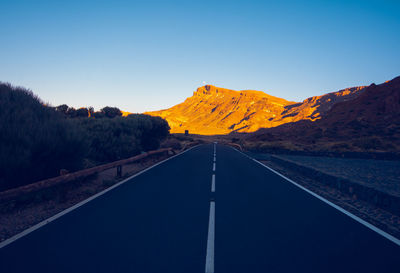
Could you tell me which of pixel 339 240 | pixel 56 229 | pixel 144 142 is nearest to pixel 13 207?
pixel 56 229

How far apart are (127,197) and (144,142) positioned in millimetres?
14251

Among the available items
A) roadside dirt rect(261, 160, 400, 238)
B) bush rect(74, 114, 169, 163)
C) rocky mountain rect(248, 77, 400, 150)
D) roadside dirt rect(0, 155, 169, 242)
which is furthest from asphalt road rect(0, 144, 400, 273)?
rocky mountain rect(248, 77, 400, 150)

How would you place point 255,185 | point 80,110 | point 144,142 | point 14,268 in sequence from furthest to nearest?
point 80,110, point 144,142, point 255,185, point 14,268

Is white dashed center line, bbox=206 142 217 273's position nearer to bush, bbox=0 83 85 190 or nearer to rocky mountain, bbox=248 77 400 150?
bush, bbox=0 83 85 190

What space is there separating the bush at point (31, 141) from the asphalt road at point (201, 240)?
210 cm

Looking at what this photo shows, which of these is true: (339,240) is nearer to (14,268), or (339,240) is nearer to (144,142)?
(14,268)

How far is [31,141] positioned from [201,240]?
19.1ft

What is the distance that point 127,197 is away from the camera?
7770mm

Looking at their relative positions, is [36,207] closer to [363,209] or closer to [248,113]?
[363,209]

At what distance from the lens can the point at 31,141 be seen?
761cm

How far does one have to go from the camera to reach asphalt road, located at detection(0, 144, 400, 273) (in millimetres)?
3768

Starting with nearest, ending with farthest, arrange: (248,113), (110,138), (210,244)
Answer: (210,244)
(110,138)
(248,113)

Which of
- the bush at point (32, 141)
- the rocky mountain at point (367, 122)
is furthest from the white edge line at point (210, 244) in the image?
the rocky mountain at point (367, 122)

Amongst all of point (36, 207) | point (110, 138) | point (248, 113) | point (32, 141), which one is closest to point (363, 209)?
point (36, 207)
